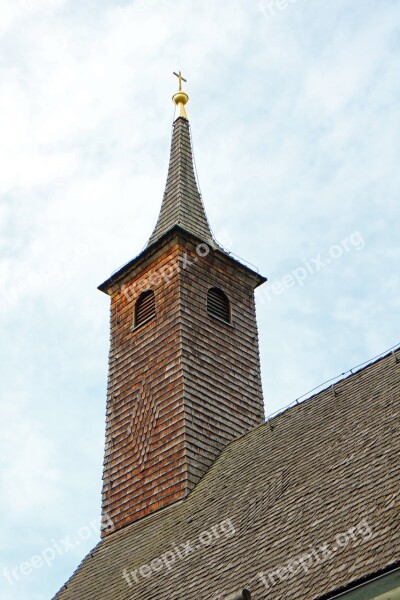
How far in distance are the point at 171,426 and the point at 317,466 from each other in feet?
16.3

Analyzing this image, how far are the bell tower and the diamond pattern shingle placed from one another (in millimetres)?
88

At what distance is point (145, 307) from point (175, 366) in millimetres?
2383

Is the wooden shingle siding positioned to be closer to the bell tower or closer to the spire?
the bell tower

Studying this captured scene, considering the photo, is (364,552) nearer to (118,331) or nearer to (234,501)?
(234,501)

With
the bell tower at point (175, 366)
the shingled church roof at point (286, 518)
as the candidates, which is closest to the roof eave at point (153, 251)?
the bell tower at point (175, 366)

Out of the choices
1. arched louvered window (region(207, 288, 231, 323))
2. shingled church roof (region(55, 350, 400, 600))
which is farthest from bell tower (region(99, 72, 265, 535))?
shingled church roof (region(55, 350, 400, 600))

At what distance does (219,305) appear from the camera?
66.4ft

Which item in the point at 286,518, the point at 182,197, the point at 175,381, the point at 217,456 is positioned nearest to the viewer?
the point at 286,518

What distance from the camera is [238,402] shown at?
750 inches

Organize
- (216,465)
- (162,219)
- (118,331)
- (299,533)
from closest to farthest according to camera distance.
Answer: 1. (299,533)
2. (216,465)
3. (118,331)
4. (162,219)

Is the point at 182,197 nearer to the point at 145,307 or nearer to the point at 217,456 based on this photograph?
the point at 145,307

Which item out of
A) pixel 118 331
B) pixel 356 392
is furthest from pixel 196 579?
pixel 118 331

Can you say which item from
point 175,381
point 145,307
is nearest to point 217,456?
point 175,381

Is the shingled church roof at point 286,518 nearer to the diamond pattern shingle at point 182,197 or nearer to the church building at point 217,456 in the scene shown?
the church building at point 217,456
